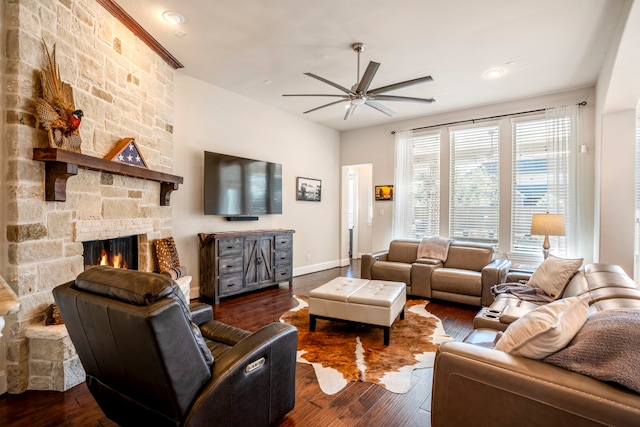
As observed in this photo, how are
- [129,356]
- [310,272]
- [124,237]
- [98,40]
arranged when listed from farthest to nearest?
[310,272], [124,237], [98,40], [129,356]

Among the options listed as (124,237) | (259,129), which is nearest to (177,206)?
(124,237)

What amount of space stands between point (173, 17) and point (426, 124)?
451cm

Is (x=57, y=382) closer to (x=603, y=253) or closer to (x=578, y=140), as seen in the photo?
(x=603, y=253)

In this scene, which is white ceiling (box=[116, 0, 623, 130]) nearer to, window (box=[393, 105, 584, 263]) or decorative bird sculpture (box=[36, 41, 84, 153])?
window (box=[393, 105, 584, 263])

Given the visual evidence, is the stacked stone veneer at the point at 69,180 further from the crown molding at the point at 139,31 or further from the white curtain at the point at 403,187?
the white curtain at the point at 403,187

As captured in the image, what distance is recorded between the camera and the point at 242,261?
14.9 ft

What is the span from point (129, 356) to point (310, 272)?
5069 millimetres

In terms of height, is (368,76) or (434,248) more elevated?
(368,76)

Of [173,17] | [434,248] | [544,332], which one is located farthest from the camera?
[434,248]

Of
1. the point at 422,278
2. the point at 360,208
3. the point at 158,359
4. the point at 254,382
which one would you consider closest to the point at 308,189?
the point at 422,278

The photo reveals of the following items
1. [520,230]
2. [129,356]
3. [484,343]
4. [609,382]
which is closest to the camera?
[609,382]

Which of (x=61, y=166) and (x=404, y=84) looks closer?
(x=61, y=166)

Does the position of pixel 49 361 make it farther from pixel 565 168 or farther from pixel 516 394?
pixel 565 168

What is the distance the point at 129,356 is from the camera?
4.21 ft
